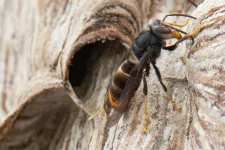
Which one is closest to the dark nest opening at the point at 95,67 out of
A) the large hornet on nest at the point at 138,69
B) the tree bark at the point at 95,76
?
the tree bark at the point at 95,76

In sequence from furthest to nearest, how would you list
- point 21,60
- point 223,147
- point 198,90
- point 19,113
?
point 21,60 → point 19,113 → point 198,90 → point 223,147

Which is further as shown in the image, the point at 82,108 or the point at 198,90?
the point at 82,108

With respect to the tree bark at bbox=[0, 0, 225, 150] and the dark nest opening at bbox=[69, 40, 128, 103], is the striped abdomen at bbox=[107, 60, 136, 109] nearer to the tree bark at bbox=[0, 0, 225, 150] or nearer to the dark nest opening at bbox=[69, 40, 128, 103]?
the tree bark at bbox=[0, 0, 225, 150]

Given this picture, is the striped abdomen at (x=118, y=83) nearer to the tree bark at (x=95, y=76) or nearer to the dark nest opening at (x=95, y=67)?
the tree bark at (x=95, y=76)

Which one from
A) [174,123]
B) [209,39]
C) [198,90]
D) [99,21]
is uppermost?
[99,21]

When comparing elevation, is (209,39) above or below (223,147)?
above

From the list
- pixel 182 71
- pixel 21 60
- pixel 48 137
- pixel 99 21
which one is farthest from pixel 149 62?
pixel 21 60

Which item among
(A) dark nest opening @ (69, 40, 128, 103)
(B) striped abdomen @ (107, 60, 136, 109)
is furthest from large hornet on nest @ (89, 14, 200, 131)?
(A) dark nest opening @ (69, 40, 128, 103)

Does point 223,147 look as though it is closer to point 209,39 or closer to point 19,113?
point 209,39

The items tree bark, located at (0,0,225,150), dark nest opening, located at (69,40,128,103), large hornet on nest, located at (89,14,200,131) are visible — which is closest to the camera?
tree bark, located at (0,0,225,150)

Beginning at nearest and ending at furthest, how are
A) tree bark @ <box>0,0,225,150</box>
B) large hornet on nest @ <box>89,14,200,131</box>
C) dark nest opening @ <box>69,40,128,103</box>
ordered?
1. tree bark @ <box>0,0,225,150</box>
2. large hornet on nest @ <box>89,14,200,131</box>
3. dark nest opening @ <box>69,40,128,103</box>
